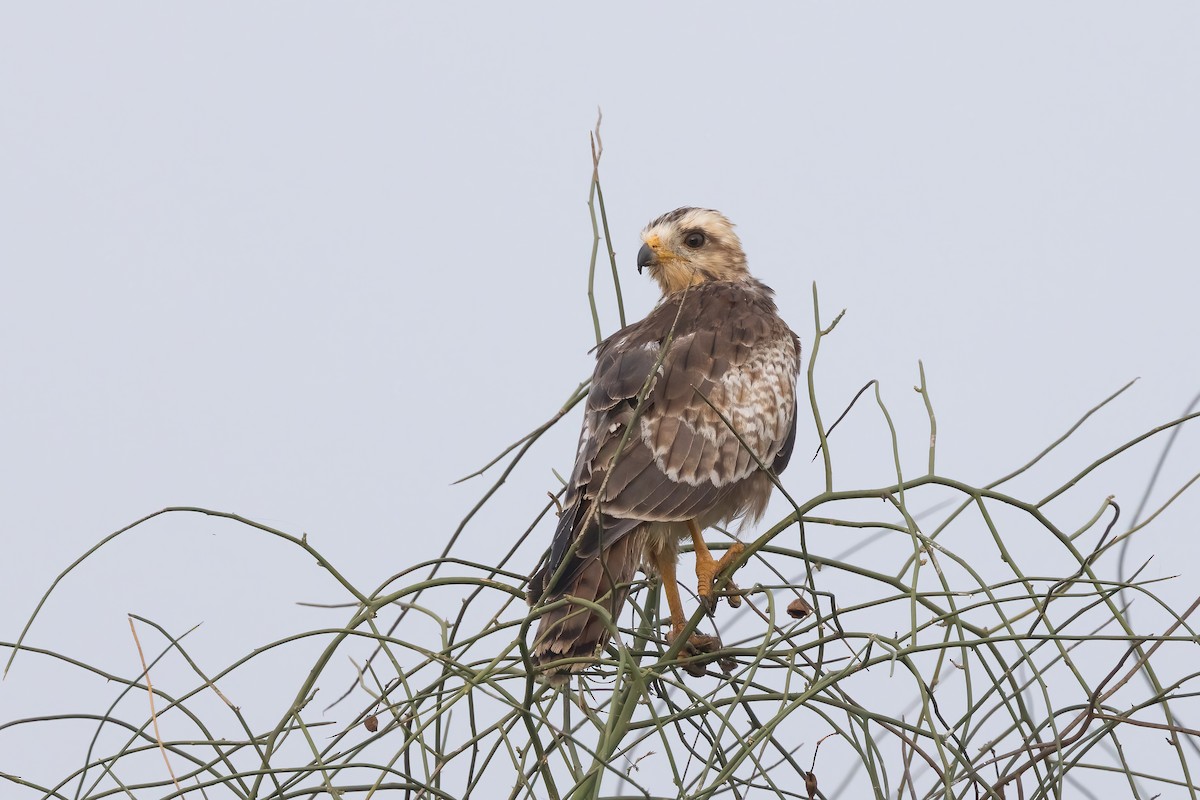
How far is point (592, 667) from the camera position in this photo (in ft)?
11.3

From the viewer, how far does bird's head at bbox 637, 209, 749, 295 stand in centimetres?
530

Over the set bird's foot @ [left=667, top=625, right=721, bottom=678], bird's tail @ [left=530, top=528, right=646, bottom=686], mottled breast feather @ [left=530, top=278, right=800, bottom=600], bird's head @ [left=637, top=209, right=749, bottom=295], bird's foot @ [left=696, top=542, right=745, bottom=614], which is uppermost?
bird's head @ [left=637, top=209, right=749, bottom=295]

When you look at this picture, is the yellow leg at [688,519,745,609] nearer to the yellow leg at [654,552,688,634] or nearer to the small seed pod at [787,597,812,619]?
the yellow leg at [654,552,688,634]

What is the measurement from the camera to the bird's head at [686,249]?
5.30 meters

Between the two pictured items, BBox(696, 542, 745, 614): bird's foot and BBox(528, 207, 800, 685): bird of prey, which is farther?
BBox(696, 542, 745, 614): bird's foot

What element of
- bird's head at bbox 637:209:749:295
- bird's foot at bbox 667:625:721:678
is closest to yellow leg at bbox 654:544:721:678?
bird's foot at bbox 667:625:721:678

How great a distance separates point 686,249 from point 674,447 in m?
1.35

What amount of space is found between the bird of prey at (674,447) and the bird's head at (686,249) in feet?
1.45

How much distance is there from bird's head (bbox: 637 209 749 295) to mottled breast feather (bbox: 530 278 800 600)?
570 millimetres

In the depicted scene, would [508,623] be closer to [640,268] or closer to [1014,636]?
[1014,636]

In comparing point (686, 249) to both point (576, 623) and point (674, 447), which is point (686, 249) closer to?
point (674, 447)

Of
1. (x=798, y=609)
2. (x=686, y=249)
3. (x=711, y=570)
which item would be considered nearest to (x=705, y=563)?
(x=711, y=570)

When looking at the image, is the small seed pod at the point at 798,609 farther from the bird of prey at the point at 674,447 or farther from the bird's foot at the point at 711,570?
the bird's foot at the point at 711,570

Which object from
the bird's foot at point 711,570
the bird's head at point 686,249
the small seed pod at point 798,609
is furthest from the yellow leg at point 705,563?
the bird's head at point 686,249
